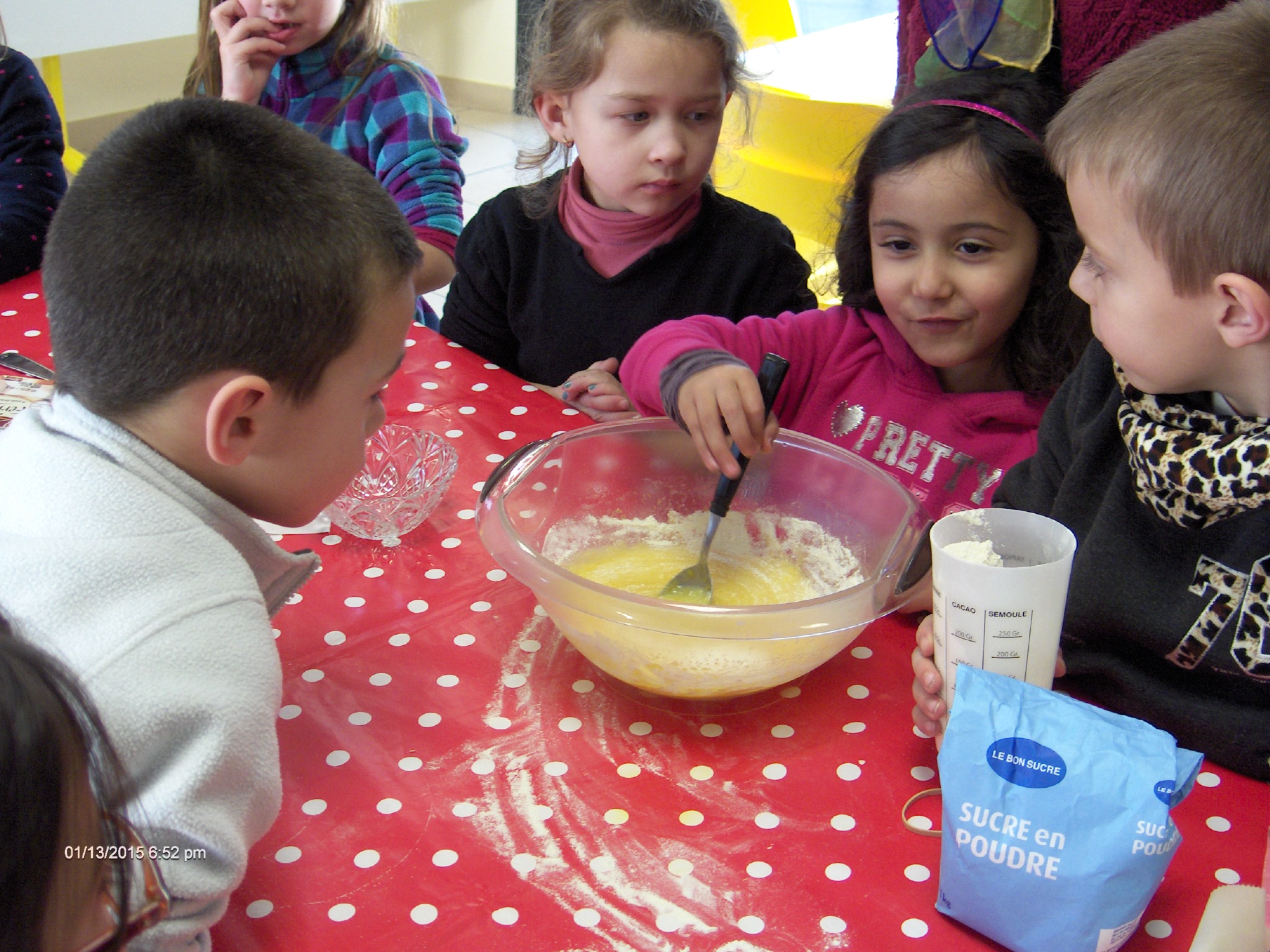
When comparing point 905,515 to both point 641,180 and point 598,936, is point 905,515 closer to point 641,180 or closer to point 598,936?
point 598,936

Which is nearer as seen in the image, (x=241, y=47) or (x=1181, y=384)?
(x=1181, y=384)

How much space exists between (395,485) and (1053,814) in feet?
2.55

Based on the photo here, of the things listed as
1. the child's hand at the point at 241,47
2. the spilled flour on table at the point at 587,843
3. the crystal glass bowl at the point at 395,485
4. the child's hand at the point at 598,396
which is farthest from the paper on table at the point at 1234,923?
the child's hand at the point at 241,47

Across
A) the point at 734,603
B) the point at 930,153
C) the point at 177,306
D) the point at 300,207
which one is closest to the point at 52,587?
the point at 177,306

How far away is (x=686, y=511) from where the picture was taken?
1211mm

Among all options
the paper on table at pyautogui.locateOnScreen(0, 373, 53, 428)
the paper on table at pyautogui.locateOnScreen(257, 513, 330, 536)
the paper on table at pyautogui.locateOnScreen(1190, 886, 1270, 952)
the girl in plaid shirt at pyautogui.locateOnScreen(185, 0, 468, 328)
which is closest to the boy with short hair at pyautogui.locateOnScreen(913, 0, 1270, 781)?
the paper on table at pyautogui.locateOnScreen(1190, 886, 1270, 952)

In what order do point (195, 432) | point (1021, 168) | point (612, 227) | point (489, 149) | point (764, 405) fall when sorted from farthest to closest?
point (489, 149), point (612, 227), point (1021, 168), point (764, 405), point (195, 432)

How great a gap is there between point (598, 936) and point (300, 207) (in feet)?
1.83

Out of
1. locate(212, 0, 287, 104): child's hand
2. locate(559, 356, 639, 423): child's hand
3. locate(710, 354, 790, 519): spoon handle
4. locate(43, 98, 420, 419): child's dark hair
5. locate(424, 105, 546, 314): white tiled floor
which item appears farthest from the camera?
locate(424, 105, 546, 314): white tiled floor

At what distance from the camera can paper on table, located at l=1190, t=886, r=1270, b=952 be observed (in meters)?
0.69

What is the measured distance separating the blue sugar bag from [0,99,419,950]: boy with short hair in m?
0.46

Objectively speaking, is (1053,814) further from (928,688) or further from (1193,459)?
(1193,459)

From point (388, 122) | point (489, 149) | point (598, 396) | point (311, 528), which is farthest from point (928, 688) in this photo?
point (489, 149)

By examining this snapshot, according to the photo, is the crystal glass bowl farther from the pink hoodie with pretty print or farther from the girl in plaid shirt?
the girl in plaid shirt
